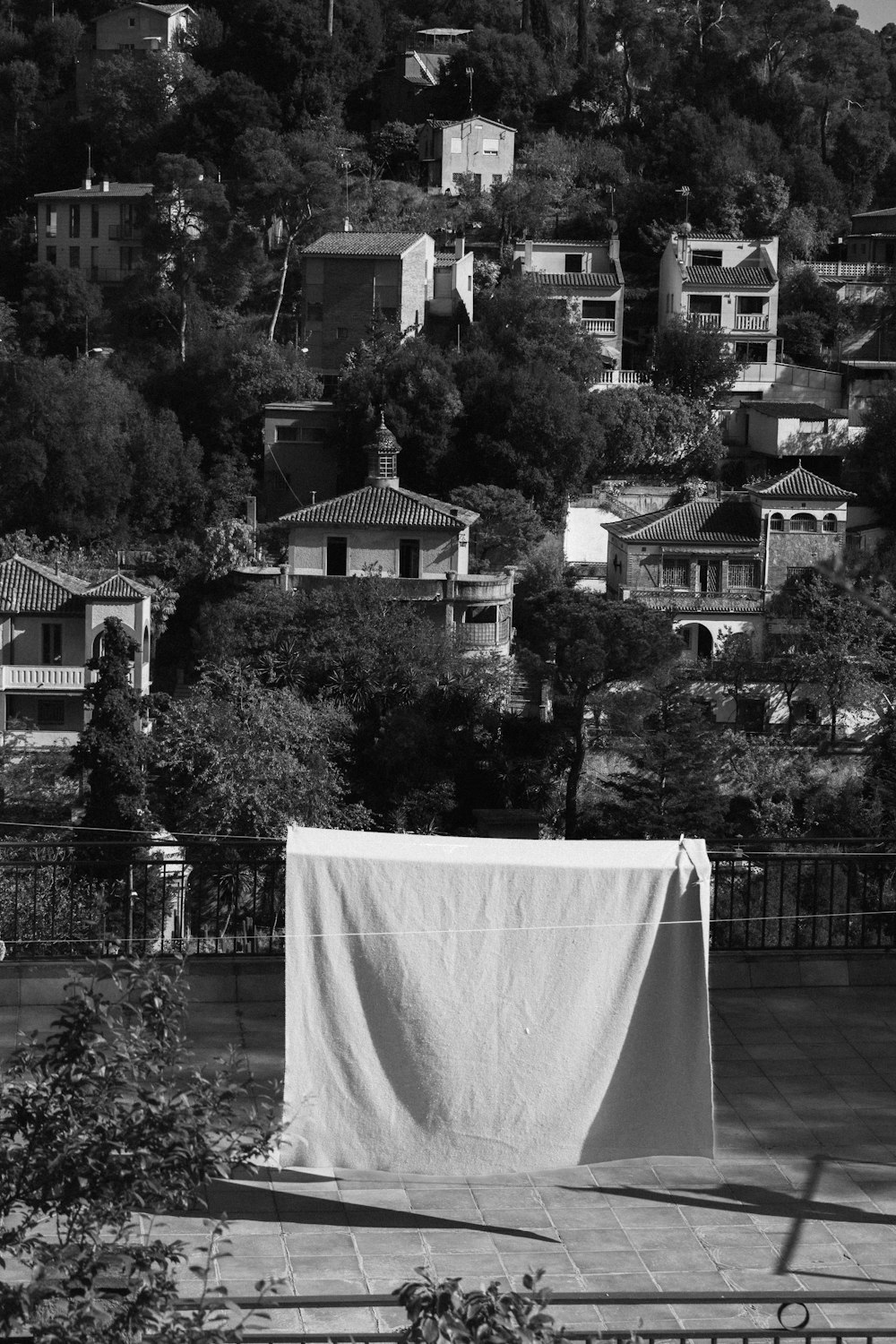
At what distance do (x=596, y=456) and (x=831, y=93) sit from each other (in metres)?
24.1

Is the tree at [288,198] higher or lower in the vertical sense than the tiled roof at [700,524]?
higher

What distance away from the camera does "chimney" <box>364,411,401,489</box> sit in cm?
3919

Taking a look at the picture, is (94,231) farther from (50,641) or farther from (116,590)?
(50,641)

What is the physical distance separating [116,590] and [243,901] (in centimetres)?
1555

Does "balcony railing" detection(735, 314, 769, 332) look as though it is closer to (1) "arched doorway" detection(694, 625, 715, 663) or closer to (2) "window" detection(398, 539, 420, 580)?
(1) "arched doorway" detection(694, 625, 715, 663)

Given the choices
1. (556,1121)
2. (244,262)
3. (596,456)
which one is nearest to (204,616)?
(596,456)

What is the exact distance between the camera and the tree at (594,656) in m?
33.4

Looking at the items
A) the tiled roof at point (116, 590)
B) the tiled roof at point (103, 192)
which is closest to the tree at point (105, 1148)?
the tiled roof at point (116, 590)

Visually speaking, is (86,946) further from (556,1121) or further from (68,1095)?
(68,1095)

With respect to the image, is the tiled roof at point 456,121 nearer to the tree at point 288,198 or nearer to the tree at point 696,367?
the tree at point 288,198

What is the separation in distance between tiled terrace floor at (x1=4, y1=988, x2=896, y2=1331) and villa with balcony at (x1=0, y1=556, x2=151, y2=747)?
27295 millimetres

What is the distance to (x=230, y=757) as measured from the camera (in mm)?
28719

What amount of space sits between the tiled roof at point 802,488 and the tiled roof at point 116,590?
13443 millimetres

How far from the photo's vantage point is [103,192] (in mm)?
58094
